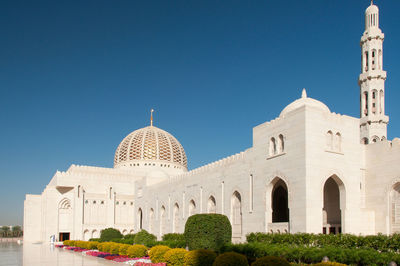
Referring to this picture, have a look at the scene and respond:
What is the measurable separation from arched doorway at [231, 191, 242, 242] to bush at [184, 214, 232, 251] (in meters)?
4.79

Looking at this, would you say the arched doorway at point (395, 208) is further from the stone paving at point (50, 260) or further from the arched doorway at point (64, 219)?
the arched doorway at point (64, 219)

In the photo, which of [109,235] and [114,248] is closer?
[114,248]

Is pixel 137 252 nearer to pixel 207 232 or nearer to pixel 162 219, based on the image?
pixel 207 232

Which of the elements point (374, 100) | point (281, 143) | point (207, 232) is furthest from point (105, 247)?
point (374, 100)

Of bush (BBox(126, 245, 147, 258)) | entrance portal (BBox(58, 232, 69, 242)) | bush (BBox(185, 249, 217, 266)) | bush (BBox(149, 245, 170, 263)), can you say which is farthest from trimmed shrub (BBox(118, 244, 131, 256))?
entrance portal (BBox(58, 232, 69, 242))

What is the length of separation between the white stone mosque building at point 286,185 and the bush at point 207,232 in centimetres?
303

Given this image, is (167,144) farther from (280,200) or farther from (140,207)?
(280,200)

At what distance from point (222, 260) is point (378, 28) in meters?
Result: 22.3

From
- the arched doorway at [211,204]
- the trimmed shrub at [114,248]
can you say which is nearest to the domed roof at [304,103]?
the arched doorway at [211,204]

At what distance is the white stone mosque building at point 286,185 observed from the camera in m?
18.5

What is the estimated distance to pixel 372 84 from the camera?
25812mm

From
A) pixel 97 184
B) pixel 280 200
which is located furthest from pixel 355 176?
pixel 97 184

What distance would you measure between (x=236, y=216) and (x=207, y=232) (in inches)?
254

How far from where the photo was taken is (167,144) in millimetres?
44469
